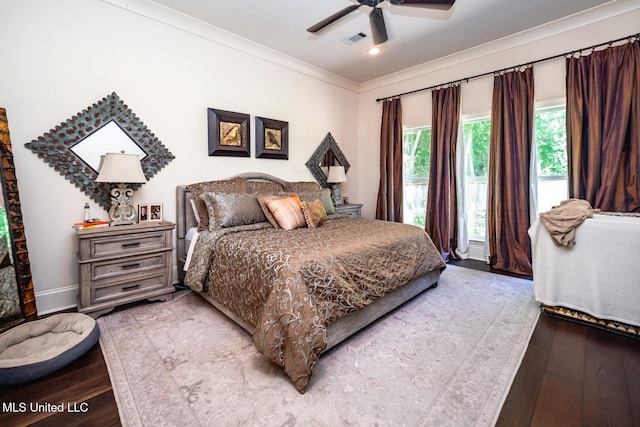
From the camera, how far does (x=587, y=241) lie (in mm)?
2281

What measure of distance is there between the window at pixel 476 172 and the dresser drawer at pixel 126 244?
391cm

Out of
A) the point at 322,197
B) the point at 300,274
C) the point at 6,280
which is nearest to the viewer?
the point at 300,274

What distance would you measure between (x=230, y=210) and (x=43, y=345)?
1575 mm

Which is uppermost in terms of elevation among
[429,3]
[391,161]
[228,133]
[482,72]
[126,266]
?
[482,72]

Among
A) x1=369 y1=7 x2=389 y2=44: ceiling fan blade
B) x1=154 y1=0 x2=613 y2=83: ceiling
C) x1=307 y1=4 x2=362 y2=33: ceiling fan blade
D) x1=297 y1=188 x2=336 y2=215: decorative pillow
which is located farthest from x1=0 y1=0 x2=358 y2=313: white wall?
x1=369 y1=7 x2=389 y2=44: ceiling fan blade

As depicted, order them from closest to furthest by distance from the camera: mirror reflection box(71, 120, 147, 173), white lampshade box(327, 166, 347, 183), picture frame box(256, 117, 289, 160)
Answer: mirror reflection box(71, 120, 147, 173) → picture frame box(256, 117, 289, 160) → white lampshade box(327, 166, 347, 183)

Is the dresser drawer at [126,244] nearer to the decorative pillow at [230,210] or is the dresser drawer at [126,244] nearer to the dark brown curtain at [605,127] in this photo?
the decorative pillow at [230,210]

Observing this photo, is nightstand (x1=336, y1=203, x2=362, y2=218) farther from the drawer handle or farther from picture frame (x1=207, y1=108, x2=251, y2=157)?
the drawer handle

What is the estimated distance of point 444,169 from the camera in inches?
162

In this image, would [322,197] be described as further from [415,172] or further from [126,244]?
[126,244]

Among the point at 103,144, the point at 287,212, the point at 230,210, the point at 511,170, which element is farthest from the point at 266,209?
the point at 511,170

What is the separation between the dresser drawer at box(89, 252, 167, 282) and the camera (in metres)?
2.31

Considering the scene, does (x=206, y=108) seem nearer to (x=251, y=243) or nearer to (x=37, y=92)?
(x=37, y=92)

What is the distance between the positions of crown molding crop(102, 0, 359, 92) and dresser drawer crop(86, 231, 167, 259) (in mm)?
2130
